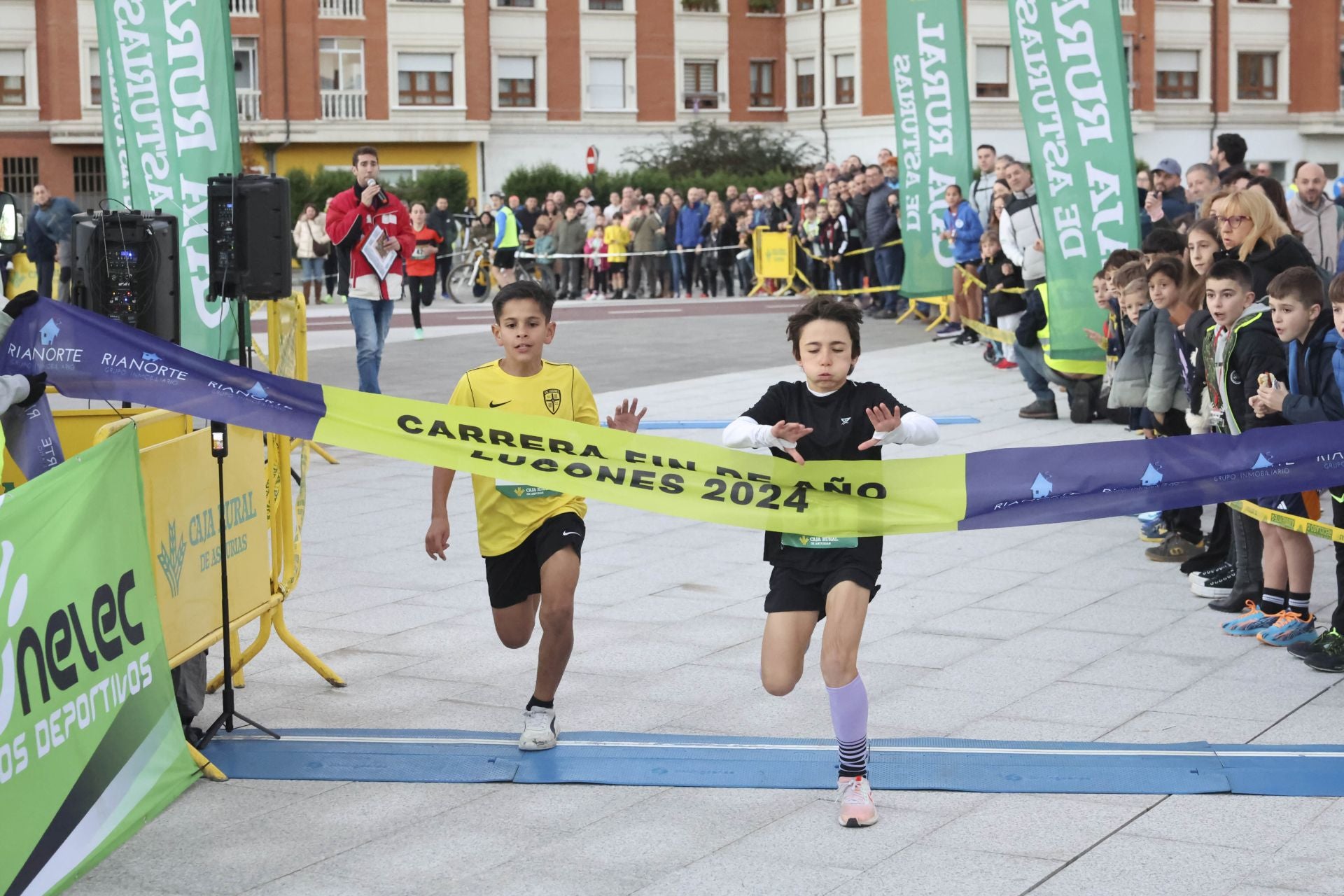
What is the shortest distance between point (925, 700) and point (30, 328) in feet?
11.8

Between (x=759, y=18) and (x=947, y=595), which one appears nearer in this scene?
(x=947, y=595)

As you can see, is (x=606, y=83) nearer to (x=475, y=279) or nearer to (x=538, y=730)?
(x=475, y=279)

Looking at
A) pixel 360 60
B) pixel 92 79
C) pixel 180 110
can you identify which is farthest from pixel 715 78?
pixel 180 110

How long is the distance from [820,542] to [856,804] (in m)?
0.85

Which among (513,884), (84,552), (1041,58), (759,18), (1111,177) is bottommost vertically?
(513,884)

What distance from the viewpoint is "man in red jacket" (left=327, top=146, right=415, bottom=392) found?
14.3 metres

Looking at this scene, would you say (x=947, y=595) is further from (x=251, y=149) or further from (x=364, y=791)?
(x=251, y=149)

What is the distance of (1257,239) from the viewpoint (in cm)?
889

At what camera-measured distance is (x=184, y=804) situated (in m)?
5.66

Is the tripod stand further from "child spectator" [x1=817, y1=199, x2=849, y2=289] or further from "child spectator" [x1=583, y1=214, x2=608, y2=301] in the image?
"child spectator" [x1=583, y1=214, x2=608, y2=301]

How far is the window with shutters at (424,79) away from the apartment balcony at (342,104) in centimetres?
125

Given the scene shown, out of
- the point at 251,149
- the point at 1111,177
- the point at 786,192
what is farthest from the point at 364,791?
the point at 251,149

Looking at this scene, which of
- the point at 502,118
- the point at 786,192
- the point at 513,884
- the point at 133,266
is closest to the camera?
the point at 513,884

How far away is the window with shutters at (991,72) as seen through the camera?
5494 centimetres
